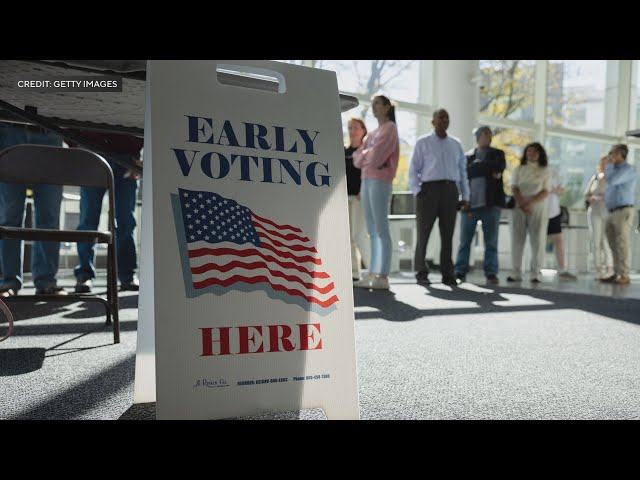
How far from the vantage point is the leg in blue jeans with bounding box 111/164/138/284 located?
3.51 m

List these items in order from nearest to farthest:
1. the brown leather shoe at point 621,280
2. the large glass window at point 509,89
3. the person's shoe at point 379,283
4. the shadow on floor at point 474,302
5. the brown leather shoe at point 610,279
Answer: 1. the shadow on floor at point 474,302
2. the person's shoe at point 379,283
3. the brown leather shoe at point 621,280
4. the brown leather shoe at point 610,279
5. the large glass window at point 509,89

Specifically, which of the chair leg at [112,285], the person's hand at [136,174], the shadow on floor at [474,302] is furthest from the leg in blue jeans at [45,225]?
the shadow on floor at [474,302]

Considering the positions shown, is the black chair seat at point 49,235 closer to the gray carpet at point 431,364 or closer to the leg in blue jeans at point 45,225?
the gray carpet at point 431,364

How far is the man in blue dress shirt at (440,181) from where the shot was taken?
451 centimetres

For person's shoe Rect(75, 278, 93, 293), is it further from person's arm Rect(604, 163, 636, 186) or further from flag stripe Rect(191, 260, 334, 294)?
person's arm Rect(604, 163, 636, 186)

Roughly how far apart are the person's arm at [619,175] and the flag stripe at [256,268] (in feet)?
16.6

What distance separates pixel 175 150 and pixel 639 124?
33.1 ft

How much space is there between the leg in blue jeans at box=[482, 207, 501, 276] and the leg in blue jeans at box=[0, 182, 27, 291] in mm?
3576

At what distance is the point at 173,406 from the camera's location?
0.96 metres

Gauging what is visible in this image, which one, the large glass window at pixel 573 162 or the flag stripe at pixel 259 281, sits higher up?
the large glass window at pixel 573 162

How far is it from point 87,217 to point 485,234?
3276mm
